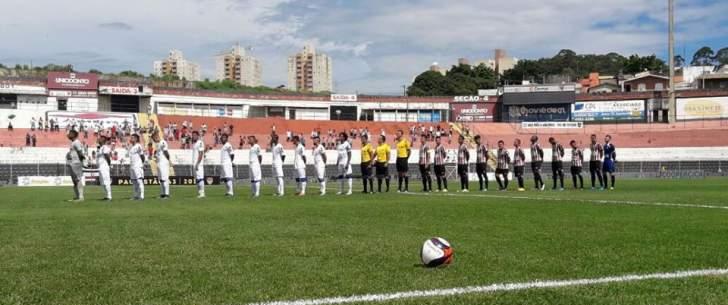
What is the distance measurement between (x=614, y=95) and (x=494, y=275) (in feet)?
264

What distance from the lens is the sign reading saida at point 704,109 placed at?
78.9 meters

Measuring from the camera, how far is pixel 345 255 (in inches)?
305

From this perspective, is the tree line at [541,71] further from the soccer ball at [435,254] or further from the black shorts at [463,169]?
the soccer ball at [435,254]

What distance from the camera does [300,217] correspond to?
12891mm

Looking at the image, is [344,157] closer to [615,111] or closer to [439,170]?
[439,170]

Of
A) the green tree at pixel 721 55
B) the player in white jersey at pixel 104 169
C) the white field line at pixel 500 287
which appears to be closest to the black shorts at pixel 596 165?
the player in white jersey at pixel 104 169

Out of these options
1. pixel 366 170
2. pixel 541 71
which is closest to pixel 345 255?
pixel 366 170

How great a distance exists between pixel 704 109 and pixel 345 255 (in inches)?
3207

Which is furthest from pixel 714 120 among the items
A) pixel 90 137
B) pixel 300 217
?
pixel 300 217

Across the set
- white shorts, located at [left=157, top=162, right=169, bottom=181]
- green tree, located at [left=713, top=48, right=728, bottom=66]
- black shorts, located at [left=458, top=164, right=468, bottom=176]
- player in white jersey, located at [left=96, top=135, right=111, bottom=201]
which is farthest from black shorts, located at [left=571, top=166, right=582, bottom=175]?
green tree, located at [left=713, top=48, right=728, bottom=66]

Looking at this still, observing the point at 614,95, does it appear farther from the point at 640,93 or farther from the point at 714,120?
the point at 714,120

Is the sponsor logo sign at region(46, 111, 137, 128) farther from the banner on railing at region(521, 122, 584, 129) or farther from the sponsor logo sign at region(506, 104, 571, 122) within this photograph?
the sponsor logo sign at region(506, 104, 571, 122)

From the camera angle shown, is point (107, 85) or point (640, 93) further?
point (640, 93)

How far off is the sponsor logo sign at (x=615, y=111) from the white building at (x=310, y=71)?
99.6 meters
